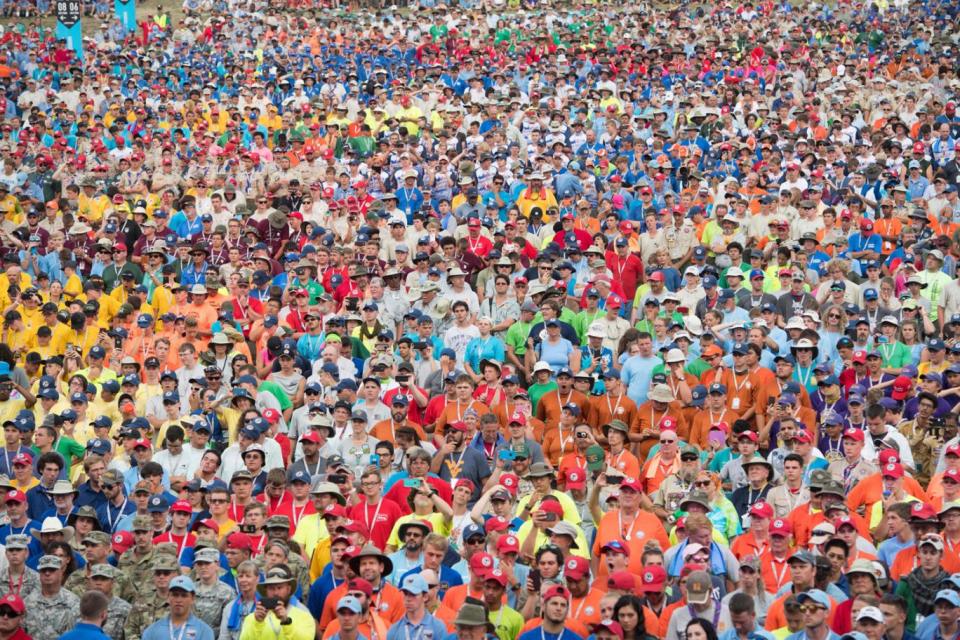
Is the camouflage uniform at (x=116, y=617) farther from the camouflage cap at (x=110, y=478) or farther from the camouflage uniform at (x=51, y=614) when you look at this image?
the camouflage cap at (x=110, y=478)

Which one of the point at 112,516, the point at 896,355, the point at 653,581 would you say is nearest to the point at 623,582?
the point at 653,581

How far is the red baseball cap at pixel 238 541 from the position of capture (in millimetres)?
10828

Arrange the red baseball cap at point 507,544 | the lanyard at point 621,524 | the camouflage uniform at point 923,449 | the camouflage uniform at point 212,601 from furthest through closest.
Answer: the camouflage uniform at point 923,449 → the lanyard at point 621,524 → the red baseball cap at point 507,544 → the camouflage uniform at point 212,601

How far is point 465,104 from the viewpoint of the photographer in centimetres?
2534

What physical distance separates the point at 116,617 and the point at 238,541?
99cm

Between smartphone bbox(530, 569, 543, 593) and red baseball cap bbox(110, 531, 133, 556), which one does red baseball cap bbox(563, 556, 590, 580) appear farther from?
red baseball cap bbox(110, 531, 133, 556)

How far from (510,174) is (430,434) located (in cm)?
729

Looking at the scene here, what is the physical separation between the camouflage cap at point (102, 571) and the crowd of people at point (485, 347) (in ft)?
0.08

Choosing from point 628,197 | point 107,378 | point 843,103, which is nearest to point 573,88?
point 843,103

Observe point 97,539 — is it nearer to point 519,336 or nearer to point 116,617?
point 116,617

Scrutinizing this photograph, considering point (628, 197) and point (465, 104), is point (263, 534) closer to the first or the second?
point (628, 197)

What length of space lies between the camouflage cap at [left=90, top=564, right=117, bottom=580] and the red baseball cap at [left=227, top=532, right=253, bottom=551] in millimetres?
841

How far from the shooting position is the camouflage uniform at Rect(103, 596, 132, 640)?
34.1ft

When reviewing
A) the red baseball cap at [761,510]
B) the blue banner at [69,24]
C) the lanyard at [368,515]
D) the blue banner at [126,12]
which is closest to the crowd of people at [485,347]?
the lanyard at [368,515]
